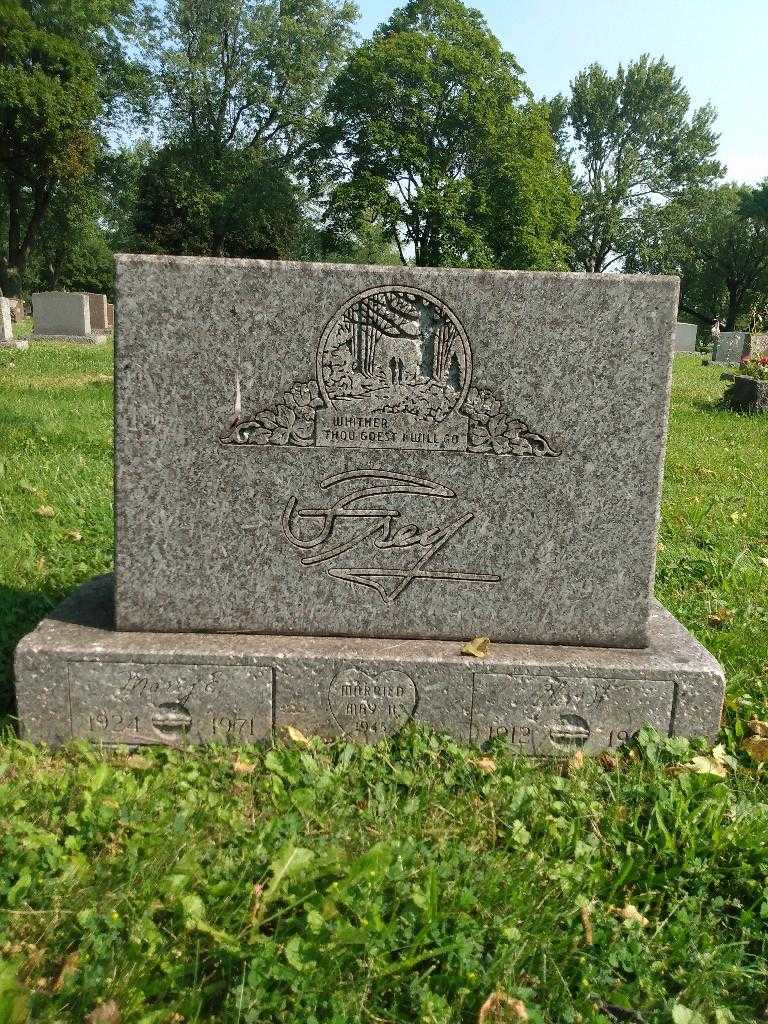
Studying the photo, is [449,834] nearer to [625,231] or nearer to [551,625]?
[551,625]

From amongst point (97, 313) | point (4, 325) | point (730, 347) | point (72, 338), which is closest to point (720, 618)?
point (4, 325)

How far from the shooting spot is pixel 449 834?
2.26 meters

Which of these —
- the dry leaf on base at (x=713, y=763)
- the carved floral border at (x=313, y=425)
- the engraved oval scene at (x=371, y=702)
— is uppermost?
the carved floral border at (x=313, y=425)

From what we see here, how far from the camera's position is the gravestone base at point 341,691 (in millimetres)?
2654

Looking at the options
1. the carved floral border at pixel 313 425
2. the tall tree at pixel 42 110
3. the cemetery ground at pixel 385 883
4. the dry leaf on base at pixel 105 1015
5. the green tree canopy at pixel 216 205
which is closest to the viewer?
the dry leaf on base at pixel 105 1015

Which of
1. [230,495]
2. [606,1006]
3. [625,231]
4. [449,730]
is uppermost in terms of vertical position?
[625,231]

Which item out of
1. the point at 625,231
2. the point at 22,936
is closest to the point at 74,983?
the point at 22,936

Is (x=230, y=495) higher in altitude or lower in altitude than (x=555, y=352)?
lower

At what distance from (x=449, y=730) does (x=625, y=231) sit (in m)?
43.1

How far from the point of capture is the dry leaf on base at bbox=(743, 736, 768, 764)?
2697 mm
